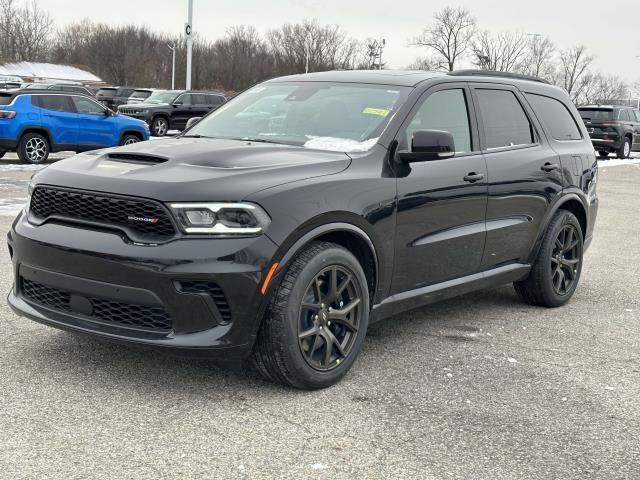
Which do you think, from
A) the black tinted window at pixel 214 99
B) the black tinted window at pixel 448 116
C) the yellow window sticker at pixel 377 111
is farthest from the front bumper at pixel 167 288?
the black tinted window at pixel 214 99

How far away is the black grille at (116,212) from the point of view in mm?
3793

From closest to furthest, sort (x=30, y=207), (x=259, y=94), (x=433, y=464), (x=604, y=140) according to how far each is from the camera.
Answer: (x=433, y=464), (x=30, y=207), (x=259, y=94), (x=604, y=140)

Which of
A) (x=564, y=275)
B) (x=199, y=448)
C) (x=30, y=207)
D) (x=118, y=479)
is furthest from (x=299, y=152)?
(x=564, y=275)

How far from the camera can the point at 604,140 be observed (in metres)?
27.1

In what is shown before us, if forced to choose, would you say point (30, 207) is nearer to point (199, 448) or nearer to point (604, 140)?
point (199, 448)

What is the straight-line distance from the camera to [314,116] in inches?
198

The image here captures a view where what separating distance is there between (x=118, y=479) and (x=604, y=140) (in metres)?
26.4

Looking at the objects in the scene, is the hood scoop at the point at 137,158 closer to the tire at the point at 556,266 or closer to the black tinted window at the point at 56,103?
the tire at the point at 556,266

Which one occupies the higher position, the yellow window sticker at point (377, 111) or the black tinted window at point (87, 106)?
the yellow window sticker at point (377, 111)

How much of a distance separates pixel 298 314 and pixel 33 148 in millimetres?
14733

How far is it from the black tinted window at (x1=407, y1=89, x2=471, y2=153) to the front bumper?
1661 mm

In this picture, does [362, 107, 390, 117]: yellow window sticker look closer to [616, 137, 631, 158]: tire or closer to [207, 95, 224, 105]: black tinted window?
[616, 137, 631, 158]: tire

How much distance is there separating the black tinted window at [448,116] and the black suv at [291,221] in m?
0.01

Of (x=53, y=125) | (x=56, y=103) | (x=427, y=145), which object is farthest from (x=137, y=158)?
(x=56, y=103)
